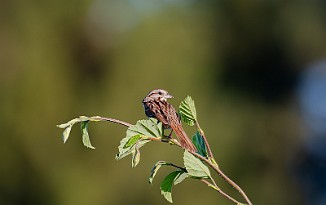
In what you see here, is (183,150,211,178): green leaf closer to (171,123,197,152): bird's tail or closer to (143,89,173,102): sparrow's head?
(171,123,197,152): bird's tail

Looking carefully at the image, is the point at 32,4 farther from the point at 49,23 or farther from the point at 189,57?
the point at 189,57

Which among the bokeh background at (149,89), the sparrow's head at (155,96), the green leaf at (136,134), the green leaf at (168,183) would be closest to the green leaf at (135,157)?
the green leaf at (136,134)

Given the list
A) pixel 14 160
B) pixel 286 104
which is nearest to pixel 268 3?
pixel 286 104

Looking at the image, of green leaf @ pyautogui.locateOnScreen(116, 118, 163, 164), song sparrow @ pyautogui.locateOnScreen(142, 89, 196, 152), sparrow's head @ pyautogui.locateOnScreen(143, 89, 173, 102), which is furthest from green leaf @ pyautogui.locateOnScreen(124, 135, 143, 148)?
sparrow's head @ pyautogui.locateOnScreen(143, 89, 173, 102)

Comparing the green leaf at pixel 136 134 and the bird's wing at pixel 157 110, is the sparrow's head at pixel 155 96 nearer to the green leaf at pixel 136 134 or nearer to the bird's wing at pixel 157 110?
the bird's wing at pixel 157 110

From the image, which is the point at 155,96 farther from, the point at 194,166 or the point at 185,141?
the point at 194,166

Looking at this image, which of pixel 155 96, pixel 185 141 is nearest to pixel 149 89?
pixel 155 96
